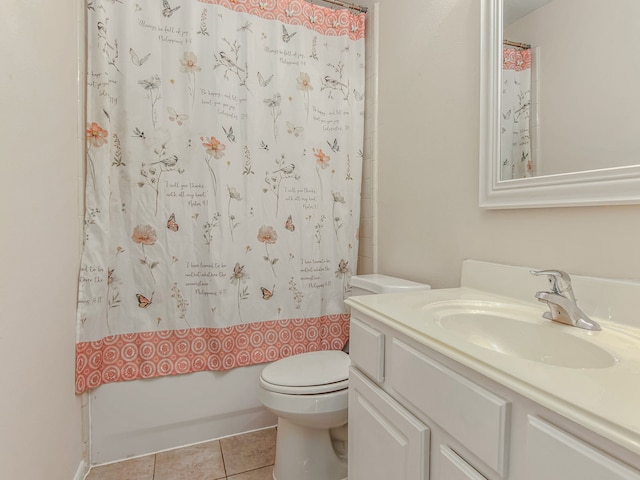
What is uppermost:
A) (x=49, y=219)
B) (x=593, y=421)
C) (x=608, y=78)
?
(x=608, y=78)

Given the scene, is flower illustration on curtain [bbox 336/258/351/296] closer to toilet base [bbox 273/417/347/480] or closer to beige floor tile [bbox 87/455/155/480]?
toilet base [bbox 273/417/347/480]

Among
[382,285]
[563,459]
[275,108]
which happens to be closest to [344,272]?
[382,285]

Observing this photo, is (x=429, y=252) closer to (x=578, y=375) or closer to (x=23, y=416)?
(x=578, y=375)

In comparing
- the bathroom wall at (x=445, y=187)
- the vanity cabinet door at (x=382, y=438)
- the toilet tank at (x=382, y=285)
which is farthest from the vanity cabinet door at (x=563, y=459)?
the toilet tank at (x=382, y=285)

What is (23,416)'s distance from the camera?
0.86 metres

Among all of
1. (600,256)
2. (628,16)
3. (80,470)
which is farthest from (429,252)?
(80,470)

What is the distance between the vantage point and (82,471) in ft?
4.51

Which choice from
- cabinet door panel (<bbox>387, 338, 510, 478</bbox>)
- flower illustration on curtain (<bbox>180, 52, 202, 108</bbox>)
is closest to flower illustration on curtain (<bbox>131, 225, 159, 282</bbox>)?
flower illustration on curtain (<bbox>180, 52, 202, 108</bbox>)

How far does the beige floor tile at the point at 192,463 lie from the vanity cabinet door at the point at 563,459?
136 cm

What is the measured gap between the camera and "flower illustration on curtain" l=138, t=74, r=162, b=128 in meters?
1.44

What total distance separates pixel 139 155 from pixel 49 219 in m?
0.51

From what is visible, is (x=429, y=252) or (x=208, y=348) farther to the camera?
(x=208, y=348)

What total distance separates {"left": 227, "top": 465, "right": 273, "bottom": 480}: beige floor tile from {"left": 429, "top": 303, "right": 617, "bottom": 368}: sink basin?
108cm

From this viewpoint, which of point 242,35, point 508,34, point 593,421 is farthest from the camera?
point 242,35
